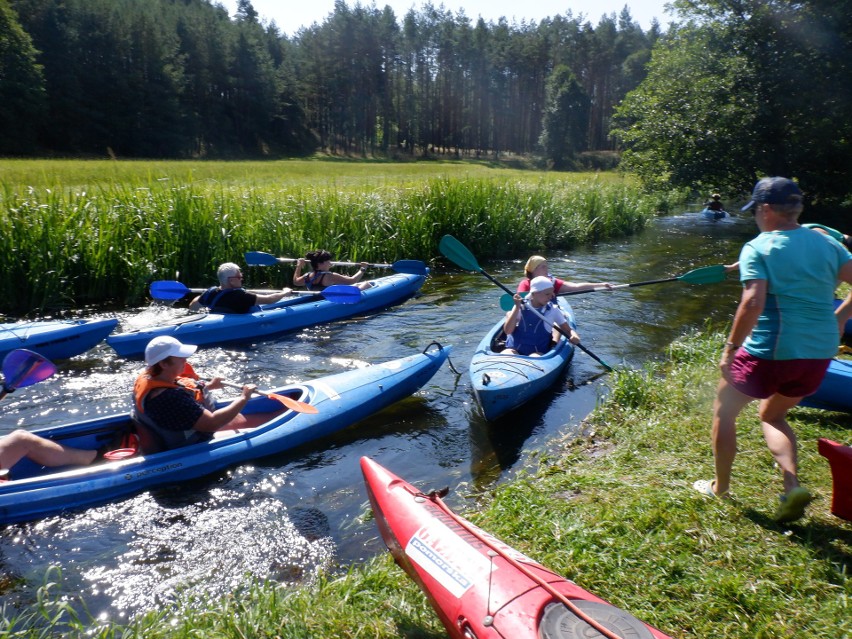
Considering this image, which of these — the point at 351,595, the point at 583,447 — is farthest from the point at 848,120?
the point at 351,595

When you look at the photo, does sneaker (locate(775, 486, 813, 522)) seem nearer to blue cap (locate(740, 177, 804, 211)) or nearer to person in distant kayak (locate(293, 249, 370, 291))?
blue cap (locate(740, 177, 804, 211))

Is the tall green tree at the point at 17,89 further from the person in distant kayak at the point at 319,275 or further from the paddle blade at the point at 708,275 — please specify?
the paddle blade at the point at 708,275

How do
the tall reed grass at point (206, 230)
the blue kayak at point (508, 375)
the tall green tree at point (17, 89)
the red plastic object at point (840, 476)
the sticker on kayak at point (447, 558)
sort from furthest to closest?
the tall green tree at point (17, 89)
the tall reed grass at point (206, 230)
the blue kayak at point (508, 375)
the red plastic object at point (840, 476)
the sticker on kayak at point (447, 558)

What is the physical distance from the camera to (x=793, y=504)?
2938mm

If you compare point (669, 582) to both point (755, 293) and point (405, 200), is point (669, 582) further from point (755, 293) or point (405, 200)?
point (405, 200)

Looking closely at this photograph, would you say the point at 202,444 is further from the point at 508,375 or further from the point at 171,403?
the point at 508,375

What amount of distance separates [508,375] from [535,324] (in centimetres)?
117

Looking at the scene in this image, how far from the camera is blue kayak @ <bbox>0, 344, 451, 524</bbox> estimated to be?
156 inches

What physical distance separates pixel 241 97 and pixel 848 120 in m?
40.3

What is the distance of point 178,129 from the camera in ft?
131

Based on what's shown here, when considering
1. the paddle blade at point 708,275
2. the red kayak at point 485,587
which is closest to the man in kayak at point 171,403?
the red kayak at point 485,587

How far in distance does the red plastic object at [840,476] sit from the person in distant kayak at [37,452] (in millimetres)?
4379

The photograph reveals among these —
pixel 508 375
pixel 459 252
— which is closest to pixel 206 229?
pixel 459 252

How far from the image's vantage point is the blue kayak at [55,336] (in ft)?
20.9
